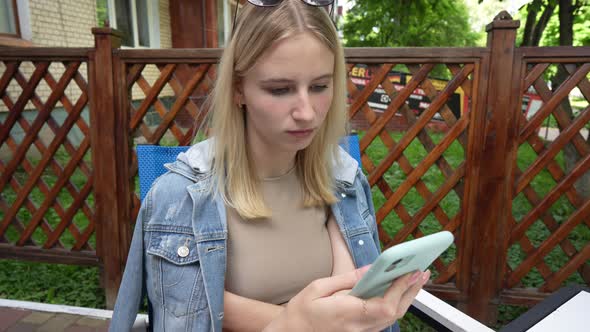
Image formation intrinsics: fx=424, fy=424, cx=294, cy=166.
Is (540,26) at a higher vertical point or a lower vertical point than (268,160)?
higher

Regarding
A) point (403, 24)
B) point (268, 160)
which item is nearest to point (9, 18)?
point (403, 24)

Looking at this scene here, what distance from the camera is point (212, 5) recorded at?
9453 millimetres

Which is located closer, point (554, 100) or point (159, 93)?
point (554, 100)

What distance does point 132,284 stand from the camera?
1.19 metres

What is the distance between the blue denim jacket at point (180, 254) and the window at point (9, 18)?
17.5 ft

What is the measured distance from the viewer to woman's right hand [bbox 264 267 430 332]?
32.7 inches

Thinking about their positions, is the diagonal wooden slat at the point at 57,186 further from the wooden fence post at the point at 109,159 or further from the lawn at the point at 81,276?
the lawn at the point at 81,276

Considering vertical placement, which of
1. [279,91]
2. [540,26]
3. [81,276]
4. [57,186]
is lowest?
[81,276]

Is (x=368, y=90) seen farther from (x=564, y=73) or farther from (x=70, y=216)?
(x=564, y=73)

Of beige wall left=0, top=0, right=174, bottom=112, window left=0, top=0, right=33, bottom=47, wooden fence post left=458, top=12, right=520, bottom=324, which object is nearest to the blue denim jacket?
wooden fence post left=458, top=12, right=520, bottom=324

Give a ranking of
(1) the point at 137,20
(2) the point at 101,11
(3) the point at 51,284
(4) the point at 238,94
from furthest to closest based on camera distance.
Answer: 1. (1) the point at 137,20
2. (2) the point at 101,11
3. (3) the point at 51,284
4. (4) the point at 238,94

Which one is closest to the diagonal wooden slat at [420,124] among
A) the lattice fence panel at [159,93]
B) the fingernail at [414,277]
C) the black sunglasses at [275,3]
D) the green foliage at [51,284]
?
the lattice fence panel at [159,93]

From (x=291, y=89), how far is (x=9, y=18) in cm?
579

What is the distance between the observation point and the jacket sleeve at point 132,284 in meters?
1.15
